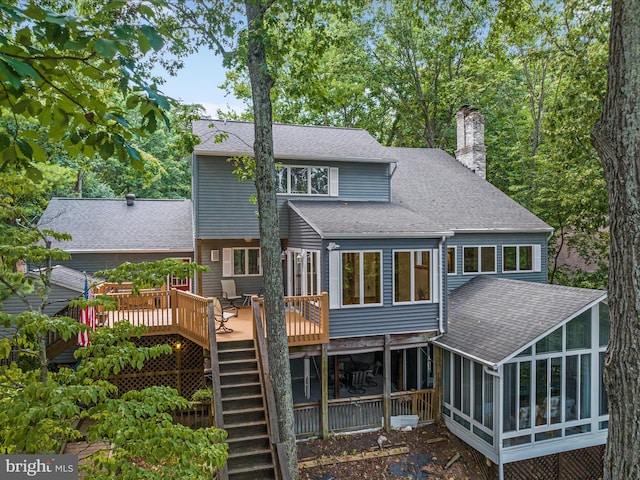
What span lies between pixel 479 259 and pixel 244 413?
964 cm

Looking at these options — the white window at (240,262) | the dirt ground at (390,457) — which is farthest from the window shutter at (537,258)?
the white window at (240,262)

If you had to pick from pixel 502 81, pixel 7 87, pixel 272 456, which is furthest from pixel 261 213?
pixel 502 81

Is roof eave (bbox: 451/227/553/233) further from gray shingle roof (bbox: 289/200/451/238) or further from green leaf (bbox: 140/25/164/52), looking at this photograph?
green leaf (bbox: 140/25/164/52)

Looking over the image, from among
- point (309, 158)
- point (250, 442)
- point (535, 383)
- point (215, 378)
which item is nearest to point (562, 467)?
point (535, 383)

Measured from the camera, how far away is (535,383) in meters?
8.70

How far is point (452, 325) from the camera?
1071cm

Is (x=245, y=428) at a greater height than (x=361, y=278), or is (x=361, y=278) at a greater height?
(x=361, y=278)

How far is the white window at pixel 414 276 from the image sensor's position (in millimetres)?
10266

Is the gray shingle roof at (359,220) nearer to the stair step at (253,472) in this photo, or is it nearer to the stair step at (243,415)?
the stair step at (243,415)

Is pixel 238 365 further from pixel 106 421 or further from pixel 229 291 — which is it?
pixel 106 421

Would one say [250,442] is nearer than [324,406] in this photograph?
Yes

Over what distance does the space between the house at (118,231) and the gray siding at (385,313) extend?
645 cm

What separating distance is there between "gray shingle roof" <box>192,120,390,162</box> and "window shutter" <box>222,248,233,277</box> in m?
3.65

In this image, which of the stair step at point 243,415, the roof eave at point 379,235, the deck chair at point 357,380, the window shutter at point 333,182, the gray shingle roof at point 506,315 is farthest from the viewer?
the window shutter at point 333,182
